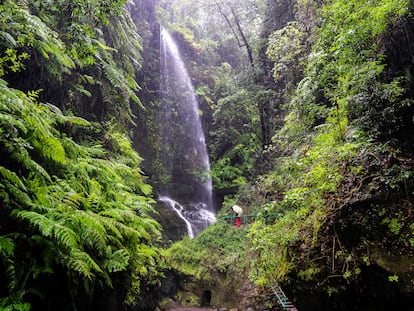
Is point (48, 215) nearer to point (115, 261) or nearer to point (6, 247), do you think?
point (6, 247)

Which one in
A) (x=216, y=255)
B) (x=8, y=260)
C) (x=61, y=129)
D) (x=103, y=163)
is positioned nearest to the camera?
(x=8, y=260)

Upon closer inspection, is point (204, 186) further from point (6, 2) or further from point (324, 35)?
point (6, 2)

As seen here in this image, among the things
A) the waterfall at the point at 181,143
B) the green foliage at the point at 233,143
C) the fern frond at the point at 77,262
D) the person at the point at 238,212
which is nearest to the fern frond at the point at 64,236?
the fern frond at the point at 77,262

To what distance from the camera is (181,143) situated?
1603 centimetres

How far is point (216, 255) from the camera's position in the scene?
988 cm

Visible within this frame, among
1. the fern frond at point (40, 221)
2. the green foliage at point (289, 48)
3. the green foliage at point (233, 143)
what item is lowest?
the fern frond at point (40, 221)

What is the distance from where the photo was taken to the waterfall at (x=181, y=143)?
1439 centimetres

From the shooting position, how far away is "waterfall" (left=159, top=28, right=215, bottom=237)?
47.2 ft

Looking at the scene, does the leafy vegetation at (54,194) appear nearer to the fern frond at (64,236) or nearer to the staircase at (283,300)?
the fern frond at (64,236)

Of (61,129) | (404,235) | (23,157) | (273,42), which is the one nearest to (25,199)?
(23,157)

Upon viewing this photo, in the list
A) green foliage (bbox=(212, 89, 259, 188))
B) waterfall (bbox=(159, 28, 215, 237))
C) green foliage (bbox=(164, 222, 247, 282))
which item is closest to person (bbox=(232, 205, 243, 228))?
green foliage (bbox=(164, 222, 247, 282))

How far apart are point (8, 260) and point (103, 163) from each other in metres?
2.97

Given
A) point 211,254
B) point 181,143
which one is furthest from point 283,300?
point 181,143

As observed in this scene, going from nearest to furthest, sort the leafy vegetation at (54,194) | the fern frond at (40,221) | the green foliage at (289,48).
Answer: the fern frond at (40,221)
the leafy vegetation at (54,194)
the green foliage at (289,48)
